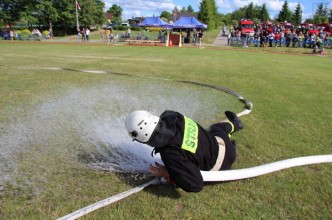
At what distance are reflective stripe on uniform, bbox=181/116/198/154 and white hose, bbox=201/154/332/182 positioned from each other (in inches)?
17.0

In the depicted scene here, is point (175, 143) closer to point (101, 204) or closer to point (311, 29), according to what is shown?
point (101, 204)

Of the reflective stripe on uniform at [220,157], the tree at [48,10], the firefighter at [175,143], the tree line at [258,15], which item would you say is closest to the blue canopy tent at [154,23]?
the tree at [48,10]

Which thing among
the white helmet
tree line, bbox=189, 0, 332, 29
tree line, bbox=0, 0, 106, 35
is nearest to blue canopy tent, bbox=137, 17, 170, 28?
tree line, bbox=0, 0, 106, 35

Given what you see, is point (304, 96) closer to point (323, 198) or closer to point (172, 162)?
point (323, 198)

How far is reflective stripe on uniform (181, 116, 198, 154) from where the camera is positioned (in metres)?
3.24

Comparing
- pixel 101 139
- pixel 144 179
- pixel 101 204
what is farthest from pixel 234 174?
pixel 101 139

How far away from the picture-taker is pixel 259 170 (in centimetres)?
389

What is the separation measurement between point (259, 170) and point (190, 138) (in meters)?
1.21

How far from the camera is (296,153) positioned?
475 cm

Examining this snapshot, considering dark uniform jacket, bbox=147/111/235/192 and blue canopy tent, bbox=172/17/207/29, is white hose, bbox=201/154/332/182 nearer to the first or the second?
dark uniform jacket, bbox=147/111/235/192

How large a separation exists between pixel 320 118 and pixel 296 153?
7.47 ft

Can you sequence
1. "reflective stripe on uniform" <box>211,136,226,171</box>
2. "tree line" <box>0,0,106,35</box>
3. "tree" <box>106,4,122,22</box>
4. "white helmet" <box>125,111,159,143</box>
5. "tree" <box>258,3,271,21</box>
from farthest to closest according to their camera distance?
1. "tree" <box>258,3,271,21</box>
2. "tree" <box>106,4,122,22</box>
3. "tree line" <box>0,0,106,35</box>
4. "reflective stripe on uniform" <box>211,136,226,171</box>
5. "white helmet" <box>125,111,159,143</box>

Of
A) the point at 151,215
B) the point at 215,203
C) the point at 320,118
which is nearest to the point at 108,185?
the point at 151,215

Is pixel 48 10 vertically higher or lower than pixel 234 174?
higher
